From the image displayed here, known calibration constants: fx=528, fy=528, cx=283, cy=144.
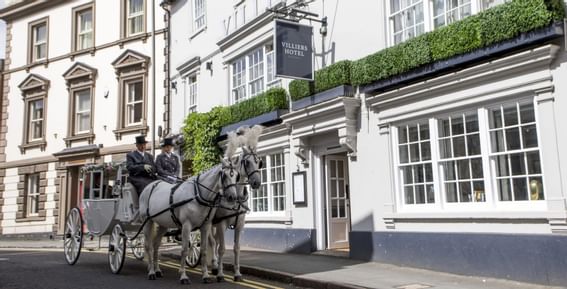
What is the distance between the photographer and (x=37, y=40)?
26.0 meters

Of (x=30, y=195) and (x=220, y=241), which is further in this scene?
(x=30, y=195)

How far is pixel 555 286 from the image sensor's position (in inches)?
298

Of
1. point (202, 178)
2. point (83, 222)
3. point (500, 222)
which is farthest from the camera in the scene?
point (83, 222)

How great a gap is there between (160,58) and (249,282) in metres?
14.7

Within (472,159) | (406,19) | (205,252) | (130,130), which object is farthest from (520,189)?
(130,130)

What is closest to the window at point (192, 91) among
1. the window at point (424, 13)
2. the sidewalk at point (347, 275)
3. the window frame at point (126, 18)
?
the window frame at point (126, 18)

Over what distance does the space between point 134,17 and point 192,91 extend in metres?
5.71

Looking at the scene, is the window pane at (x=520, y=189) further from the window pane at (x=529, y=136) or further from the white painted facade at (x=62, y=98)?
the white painted facade at (x=62, y=98)

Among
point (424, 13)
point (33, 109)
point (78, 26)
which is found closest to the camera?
point (424, 13)

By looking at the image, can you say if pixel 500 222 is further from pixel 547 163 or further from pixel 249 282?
pixel 249 282

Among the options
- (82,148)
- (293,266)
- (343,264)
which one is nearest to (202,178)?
(293,266)

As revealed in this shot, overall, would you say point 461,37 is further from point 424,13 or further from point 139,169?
point 139,169

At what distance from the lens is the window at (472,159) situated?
8297 mm

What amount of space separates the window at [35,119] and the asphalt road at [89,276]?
13801 mm
